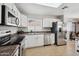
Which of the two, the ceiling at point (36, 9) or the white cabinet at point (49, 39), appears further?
the white cabinet at point (49, 39)

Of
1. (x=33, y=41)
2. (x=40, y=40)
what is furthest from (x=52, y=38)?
(x=33, y=41)

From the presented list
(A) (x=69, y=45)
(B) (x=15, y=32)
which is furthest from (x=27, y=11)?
(A) (x=69, y=45)

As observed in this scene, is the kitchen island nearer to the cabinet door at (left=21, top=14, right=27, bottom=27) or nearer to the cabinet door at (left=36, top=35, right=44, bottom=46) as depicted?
the cabinet door at (left=36, top=35, right=44, bottom=46)

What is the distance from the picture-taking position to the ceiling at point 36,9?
1234mm

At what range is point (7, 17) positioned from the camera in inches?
47.9

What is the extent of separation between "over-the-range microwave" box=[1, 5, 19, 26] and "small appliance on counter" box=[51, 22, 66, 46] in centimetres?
53

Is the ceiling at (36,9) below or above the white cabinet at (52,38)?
above

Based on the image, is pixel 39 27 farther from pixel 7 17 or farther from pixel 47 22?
pixel 7 17

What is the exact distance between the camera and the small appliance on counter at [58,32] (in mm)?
1302

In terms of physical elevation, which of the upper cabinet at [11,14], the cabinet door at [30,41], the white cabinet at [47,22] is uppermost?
the upper cabinet at [11,14]

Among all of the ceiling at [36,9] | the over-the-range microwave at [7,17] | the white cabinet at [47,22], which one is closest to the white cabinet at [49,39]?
the white cabinet at [47,22]

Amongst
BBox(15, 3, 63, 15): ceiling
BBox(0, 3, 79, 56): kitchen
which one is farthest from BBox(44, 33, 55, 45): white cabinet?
BBox(15, 3, 63, 15): ceiling

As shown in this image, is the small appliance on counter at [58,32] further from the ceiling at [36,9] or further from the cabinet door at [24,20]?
the cabinet door at [24,20]

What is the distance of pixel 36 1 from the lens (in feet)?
4.09
